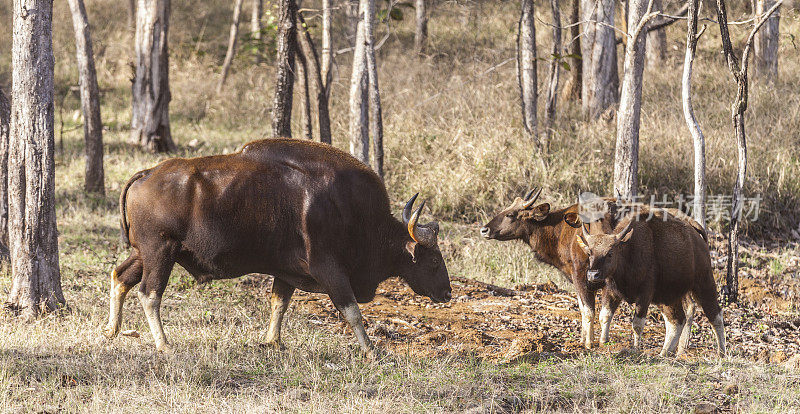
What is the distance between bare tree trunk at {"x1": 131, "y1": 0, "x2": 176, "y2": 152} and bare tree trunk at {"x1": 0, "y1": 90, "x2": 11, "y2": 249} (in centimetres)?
713

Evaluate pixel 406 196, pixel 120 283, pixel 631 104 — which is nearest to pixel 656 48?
pixel 406 196

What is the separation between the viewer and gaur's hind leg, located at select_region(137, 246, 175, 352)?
6531mm

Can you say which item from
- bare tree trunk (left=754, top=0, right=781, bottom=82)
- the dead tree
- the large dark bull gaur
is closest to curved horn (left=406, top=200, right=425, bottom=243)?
the large dark bull gaur

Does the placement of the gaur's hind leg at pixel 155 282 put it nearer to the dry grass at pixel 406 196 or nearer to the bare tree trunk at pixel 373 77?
the dry grass at pixel 406 196

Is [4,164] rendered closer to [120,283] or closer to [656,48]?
[120,283]

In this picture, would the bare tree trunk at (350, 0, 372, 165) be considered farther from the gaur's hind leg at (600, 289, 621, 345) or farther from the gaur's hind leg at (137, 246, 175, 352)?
the gaur's hind leg at (137, 246, 175, 352)

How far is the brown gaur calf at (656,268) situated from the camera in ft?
24.1

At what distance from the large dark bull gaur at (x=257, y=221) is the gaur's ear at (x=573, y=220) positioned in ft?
5.86

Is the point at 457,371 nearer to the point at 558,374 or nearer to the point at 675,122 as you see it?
the point at 558,374

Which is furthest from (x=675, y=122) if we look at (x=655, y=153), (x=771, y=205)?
(x=771, y=205)

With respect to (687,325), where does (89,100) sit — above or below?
above

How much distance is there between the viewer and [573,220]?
8.34 m

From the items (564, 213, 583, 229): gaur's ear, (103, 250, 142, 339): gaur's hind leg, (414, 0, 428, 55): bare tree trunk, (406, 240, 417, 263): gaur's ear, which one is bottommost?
(103, 250, 142, 339): gaur's hind leg

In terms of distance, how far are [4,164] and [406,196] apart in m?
6.18
